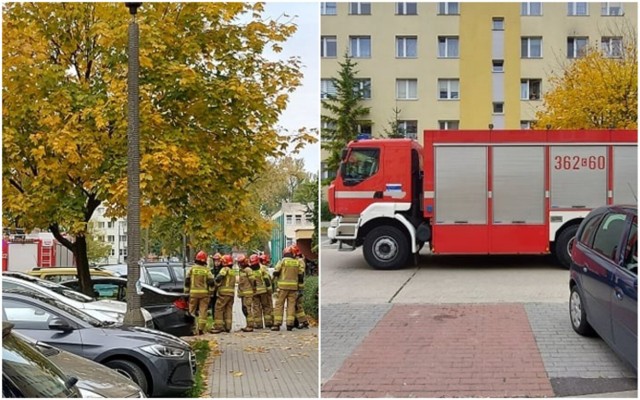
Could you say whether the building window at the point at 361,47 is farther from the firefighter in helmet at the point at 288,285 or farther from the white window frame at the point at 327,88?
the firefighter in helmet at the point at 288,285

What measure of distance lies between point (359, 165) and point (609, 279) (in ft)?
18.4

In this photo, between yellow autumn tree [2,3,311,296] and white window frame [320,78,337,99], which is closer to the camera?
white window frame [320,78,337,99]

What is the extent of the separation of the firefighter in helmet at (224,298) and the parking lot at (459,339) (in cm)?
155

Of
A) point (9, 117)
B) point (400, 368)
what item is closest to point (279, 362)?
point (400, 368)

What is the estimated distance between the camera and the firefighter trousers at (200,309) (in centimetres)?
995

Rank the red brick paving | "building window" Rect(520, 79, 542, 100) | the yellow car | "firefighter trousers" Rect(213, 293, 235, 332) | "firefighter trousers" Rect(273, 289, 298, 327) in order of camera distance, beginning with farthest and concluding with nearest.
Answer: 1. "building window" Rect(520, 79, 542, 100)
2. the yellow car
3. "firefighter trousers" Rect(213, 293, 235, 332)
4. "firefighter trousers" Rect(273, 289, 298, 327)
5. the red brick paving

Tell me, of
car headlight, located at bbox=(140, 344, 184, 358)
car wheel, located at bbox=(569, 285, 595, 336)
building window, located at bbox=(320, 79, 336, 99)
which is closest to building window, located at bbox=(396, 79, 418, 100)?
building window, located at bbox=(320, 79, 336, 99)

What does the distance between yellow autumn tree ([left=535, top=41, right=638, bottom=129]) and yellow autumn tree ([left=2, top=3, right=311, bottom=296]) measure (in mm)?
4797

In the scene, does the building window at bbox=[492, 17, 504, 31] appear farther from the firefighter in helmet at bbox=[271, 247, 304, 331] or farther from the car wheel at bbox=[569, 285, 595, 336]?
the car wheel at bbox=[569, 285, 595, 336]

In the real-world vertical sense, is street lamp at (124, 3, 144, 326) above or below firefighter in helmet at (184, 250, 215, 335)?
above

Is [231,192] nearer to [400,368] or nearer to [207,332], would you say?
[207,332]

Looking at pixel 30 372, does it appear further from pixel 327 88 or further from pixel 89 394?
pixel 327 88

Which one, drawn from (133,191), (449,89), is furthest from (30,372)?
(449,89)

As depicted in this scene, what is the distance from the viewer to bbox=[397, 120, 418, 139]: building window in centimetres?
1137
